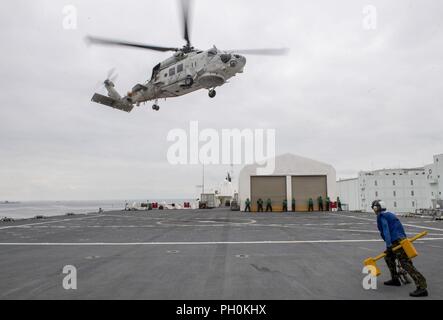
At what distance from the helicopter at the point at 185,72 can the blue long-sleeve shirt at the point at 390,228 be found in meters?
16.3

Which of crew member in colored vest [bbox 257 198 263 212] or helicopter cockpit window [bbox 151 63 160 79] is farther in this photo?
crew member in colored vest [bbox 257 198 263 212]

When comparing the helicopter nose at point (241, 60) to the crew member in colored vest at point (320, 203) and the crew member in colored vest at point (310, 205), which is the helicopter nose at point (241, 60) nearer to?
the crew member in colored vest at point (310, 205)

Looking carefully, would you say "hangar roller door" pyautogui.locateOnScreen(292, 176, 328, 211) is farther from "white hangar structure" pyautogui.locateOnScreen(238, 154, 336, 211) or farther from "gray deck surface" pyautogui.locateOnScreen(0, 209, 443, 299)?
"gray deck surface" pyautogui.locateOnScreen(0, 209, 443, 299)

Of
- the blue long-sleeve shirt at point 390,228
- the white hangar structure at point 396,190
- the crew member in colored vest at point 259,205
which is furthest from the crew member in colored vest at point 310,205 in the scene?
the white hangar structure at point 396,190

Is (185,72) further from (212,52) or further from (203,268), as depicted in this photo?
(203,268)

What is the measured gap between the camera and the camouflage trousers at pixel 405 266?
6.18 metres

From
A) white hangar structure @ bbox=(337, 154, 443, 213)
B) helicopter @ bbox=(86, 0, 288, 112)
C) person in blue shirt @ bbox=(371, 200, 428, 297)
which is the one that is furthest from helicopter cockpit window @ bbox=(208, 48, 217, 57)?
white hangar structure @ bbox=(337, 154, 443, 213)

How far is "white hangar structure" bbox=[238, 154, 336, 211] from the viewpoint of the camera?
130 feet

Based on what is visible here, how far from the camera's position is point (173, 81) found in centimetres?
2409

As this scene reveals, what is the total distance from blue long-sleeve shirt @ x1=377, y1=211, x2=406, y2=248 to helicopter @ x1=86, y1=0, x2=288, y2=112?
1635 centimetres

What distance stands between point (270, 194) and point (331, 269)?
31727mm
